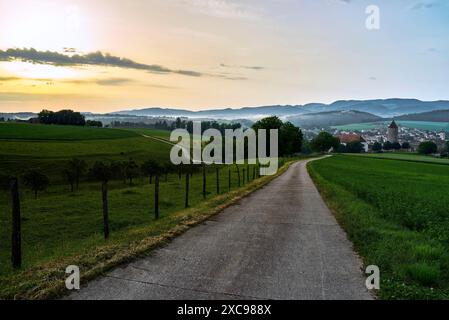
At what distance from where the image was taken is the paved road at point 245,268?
7.95m

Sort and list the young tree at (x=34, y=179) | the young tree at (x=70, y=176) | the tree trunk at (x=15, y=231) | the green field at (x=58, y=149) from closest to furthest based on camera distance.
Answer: the tree trunk at (x=15, y=231) < the young tree at (x=34, y=179) < the young tree at (x=70, y=176) < the green field at (x=58, y=149)

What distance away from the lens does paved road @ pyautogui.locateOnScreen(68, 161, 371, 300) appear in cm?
795

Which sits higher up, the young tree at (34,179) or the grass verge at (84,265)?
the grass verge at (84,265)

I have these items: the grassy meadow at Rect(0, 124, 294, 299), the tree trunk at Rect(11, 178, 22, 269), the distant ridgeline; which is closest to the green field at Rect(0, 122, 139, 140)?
the grassy meadow at Rect(0, 124, 294, 299)

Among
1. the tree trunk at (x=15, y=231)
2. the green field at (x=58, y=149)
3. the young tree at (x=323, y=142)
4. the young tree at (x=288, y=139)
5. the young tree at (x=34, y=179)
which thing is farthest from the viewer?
the young tree at (x=323, y=142)

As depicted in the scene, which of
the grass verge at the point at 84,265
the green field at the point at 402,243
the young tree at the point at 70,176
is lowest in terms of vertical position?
the young tree at the point at 70,176

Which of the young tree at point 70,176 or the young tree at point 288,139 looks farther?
the young tree at point 288,139

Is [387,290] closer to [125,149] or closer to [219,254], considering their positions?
[219,254]

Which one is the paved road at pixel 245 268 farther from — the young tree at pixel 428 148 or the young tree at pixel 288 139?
the young tree at pixel 428 148

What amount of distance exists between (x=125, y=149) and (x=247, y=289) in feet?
366

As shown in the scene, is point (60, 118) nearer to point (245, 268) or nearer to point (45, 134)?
point (45, 134)

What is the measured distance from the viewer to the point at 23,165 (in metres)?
77.1

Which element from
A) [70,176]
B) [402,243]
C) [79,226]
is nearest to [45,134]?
[70,176]

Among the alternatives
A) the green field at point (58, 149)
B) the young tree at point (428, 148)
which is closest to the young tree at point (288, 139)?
the green field at point (58, 149)
